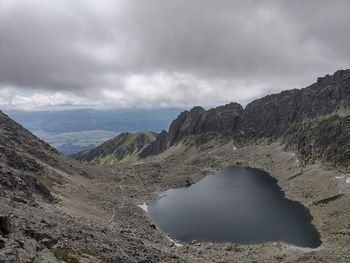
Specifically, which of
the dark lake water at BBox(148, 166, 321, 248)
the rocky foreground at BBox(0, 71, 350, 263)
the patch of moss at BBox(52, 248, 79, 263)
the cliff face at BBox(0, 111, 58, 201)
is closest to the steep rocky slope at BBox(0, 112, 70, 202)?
the cliff face at BBox(0, 111, 58, 201)

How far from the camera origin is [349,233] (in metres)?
122

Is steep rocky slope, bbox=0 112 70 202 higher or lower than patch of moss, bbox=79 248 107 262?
higher

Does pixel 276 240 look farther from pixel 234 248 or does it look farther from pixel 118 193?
pixel 118 193

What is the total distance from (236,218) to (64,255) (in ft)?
320

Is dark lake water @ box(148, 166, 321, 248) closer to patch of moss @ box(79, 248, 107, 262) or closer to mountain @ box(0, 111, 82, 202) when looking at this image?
mountain @ box(0, 111, 82, 202)

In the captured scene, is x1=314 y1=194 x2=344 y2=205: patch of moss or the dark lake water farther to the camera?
x1=314 y1=194 x2=344 y2=205: patch of moss

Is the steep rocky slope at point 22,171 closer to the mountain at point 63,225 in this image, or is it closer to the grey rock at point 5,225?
the mountain at point 63,225

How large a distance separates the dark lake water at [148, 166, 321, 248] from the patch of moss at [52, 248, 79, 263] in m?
66.4

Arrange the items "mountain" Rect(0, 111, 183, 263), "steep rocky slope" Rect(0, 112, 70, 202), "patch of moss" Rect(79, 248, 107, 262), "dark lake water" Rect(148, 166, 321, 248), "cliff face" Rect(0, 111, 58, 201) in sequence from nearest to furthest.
A: 1. "mountain" Rect(0, 111, 183, 263)
2. "patch of moss" Rect(79, 248, 107, 262)
3. "steep rocky slope" Rect(0, 112, 70, 202)
4. "cliff face" Rect(0, 111, 58, 201)
5. "dark lake water" Rect(148, 166, 321, 248)

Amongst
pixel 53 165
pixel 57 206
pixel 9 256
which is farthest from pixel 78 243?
pixel 53 165

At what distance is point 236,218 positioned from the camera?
152375 mm

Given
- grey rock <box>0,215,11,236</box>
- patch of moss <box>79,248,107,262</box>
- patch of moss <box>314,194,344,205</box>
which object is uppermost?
grey rock <box>0,215,11,236</box>

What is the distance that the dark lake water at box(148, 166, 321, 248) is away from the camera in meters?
130

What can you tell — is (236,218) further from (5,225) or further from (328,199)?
(5,225)
